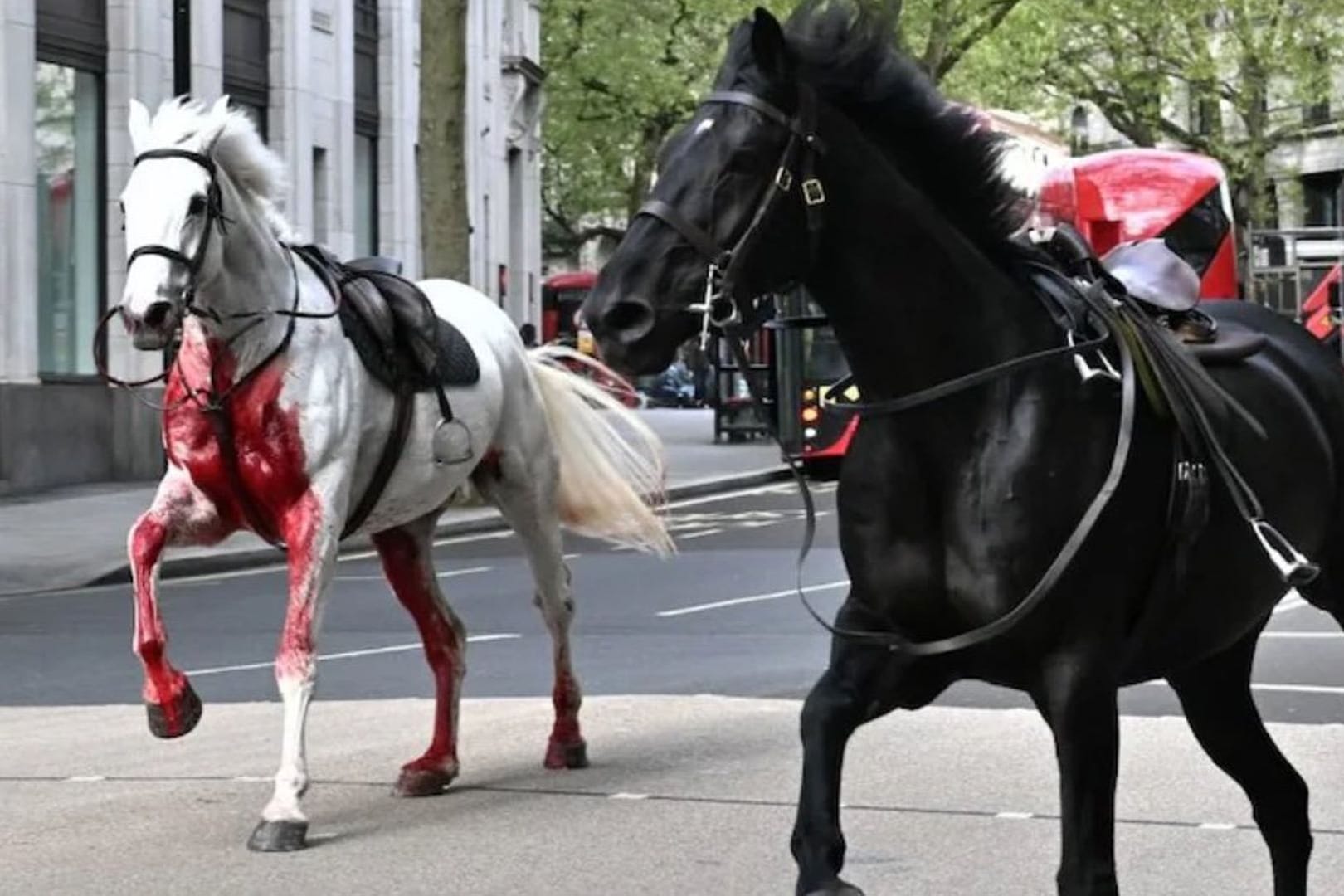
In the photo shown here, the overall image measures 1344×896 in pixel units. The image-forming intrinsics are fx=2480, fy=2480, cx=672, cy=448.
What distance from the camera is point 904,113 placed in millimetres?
5227

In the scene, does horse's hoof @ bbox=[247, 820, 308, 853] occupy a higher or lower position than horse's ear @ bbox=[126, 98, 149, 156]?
lower

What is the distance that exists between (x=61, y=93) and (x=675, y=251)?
25073 mm

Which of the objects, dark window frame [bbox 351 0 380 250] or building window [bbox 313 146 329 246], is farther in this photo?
dark window frame [bbox 351 0 380 250]

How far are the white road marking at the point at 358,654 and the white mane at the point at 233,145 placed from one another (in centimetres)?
475

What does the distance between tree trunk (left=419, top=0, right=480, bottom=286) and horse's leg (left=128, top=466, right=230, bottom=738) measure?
17361mm

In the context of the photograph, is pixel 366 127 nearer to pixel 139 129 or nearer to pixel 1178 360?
pixel 139 129

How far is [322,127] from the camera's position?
115 ft

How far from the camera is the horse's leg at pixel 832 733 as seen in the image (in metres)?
5.12

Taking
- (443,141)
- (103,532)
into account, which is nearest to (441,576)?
(103,532)

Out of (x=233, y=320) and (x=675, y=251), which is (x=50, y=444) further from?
(x=675, y=251)

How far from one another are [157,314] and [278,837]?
1623mm

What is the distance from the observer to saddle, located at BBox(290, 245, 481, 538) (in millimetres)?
8477

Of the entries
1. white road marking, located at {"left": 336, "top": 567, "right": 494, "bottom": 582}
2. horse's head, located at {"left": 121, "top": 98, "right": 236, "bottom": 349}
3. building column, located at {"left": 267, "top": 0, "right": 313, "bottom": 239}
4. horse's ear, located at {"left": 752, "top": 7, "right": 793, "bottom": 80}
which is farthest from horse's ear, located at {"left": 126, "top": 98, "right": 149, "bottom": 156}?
building column, located at {"left": 267, "top": 0, "right": 313, "bottom": 239}

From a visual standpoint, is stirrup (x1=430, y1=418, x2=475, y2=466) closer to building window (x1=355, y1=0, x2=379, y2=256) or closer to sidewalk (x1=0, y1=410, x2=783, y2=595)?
sidewalk (x1=0, y1=410, x2=783, y2=595)
